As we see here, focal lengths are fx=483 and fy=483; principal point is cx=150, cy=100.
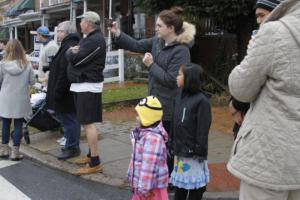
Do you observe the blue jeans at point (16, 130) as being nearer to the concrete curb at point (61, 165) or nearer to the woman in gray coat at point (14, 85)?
the woman in gray coat at point (14, 85)

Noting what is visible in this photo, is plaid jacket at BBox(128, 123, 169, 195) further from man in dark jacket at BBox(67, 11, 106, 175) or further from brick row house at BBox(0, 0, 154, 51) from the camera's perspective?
brick row house at BBox(0, 0, 154, 51)

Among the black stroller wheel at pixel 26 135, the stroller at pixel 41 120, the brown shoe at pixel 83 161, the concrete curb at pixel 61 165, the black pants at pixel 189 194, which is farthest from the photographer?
the black stroller wheel at pixel 26 135

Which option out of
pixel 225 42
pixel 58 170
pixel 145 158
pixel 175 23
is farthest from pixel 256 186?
pixel 225 42

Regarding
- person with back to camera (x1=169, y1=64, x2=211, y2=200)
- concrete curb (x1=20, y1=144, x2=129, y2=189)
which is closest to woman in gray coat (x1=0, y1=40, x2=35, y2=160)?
concrete curb (x1=20, y1=144, x2=129, y2=189)

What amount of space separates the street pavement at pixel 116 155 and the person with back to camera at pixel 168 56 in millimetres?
867

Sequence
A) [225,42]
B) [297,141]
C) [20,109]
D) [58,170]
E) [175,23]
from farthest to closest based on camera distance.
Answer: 1. [225,42]
2. [20,109]
3. [58,170]
4. [175,23]
5. [297,141]

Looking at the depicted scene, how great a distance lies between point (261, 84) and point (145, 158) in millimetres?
1487

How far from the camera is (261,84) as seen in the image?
2.59 meters

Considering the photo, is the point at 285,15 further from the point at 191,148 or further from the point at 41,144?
the point at 41,144

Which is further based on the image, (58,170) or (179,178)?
(58,170)

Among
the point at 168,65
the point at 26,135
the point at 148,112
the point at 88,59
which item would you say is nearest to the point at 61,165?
the point at 26,135

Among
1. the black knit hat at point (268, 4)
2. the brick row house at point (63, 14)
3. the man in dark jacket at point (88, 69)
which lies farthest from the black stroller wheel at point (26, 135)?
the brick row house at point (63, 14)

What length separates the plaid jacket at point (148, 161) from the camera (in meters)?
3.82

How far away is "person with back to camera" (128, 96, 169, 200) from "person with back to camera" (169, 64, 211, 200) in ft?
1.10
